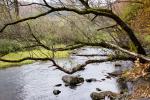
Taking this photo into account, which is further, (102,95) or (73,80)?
(73,80)

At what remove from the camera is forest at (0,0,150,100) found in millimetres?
13164

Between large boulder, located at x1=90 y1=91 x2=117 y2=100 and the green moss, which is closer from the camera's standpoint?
the green moss

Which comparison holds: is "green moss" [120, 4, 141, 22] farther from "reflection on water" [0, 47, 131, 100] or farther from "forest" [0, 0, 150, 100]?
"reflection on water" [0, 47, 131, 100]

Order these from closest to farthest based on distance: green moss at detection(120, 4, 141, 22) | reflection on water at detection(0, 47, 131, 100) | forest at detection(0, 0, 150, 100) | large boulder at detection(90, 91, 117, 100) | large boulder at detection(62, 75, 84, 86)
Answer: forest at detection(0, 0, 150, 100) → green moss at detection(120, 4, 141, 22) → large boulder at detection(90, 91, 117, 100) → reflection on water at detection(0, 47, 131, 100) → large boulder at detection(62, 75, 84, 86)

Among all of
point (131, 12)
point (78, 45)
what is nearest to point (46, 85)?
point (131, 12)

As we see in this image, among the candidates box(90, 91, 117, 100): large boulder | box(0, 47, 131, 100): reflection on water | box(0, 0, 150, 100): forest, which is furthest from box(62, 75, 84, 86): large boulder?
box(90, 91, 117, 100): large boulder

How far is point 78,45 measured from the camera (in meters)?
14.3

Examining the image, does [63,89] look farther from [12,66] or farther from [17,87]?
[12,66]

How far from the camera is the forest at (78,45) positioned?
43.2ft

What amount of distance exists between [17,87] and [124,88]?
41.3 ft

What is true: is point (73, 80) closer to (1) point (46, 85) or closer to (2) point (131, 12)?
(1) point (46, 85)

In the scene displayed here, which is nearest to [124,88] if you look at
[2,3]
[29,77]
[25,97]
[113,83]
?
[113,83]

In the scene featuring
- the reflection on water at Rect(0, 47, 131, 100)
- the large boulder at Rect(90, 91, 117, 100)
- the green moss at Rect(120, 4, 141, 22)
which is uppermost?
the green moss at Rect(120, 4, 141, 22)

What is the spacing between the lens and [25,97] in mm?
31797
